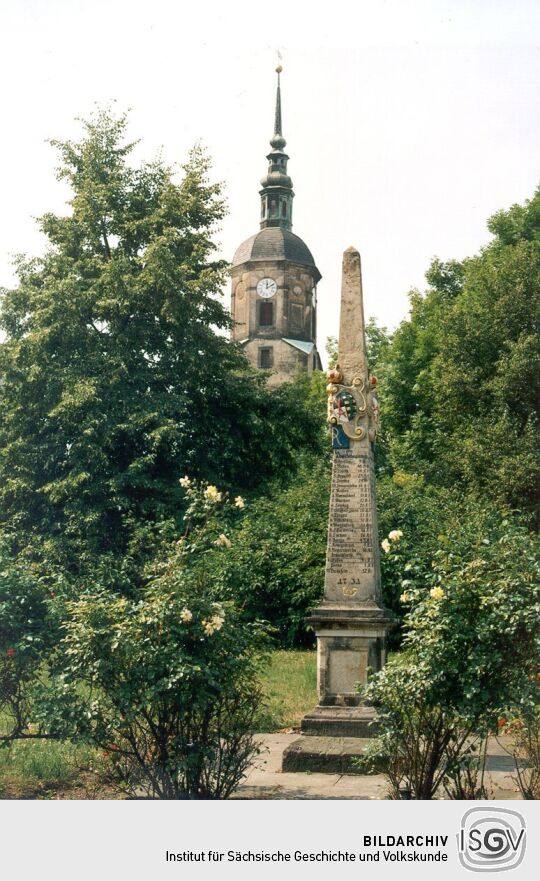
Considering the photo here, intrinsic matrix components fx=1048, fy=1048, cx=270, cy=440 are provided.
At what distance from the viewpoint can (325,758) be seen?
9141mm

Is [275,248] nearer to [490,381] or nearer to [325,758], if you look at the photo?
[490,381]

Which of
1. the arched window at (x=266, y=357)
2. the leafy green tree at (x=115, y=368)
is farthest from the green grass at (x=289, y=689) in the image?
the arched window at (x=266, y=357)

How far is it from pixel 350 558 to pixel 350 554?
42 millimetres

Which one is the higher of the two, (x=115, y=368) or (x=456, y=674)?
(x=115, y=368)

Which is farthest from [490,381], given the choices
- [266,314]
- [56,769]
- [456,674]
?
[266,314]

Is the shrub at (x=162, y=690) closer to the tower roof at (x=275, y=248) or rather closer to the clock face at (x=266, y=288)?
the tower roof at (x=275, y=248)

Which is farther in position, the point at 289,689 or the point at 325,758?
the point at 289,689

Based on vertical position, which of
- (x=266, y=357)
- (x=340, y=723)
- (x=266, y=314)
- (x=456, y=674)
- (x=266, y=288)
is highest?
(x=266, y=288)

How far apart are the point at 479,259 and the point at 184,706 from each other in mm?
28219

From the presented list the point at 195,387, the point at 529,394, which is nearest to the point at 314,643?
the point at 195,387

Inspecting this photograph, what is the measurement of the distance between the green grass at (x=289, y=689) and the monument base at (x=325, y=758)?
638 millimetres

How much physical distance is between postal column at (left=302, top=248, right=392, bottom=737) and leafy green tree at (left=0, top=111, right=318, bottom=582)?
1124 cm

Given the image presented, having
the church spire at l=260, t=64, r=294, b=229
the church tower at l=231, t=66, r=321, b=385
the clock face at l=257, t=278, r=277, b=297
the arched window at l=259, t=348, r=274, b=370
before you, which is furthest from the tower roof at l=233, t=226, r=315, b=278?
the arched window at l=259, t=348, r=274, b=370

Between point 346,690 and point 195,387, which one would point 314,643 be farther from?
point 346,690
